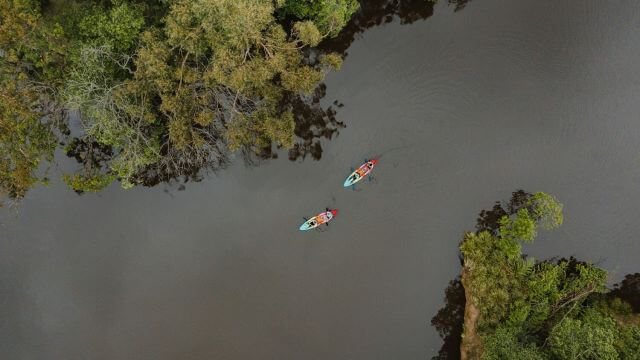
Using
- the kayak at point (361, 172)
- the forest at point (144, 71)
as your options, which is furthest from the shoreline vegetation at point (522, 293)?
the forest at point (144, 71)

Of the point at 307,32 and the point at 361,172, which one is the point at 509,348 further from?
the point at 307,32

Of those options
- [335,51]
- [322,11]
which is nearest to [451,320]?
[335,51]

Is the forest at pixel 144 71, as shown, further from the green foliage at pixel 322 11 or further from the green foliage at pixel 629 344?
the green foliage at pixel 629 344

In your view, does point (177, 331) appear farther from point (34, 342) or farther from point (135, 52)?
point (135, 52)

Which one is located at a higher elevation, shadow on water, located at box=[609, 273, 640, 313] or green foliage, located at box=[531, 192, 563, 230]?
green foliage, located at box=[531, 192, 563, 230]

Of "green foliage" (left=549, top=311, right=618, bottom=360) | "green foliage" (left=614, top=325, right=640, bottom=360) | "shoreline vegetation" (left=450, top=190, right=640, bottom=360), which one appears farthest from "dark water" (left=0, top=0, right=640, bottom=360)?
"green foliage" (left=549, top=311, right=618, bottom=360)

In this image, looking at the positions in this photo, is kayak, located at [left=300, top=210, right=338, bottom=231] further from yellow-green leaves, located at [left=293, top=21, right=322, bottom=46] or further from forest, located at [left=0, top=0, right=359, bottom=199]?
yellow-green leaves, located at [left=293, top=21, right=322, bottom=46]
